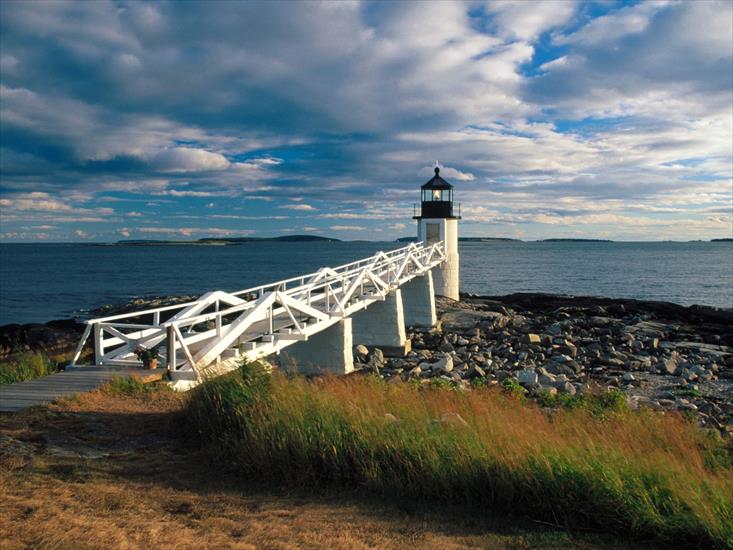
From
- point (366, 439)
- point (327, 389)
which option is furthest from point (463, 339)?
point (366, 439)

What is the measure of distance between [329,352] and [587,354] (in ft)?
34.0

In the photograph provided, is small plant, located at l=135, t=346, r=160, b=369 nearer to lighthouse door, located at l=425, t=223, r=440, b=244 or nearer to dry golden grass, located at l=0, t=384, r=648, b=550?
dry golden grass, located at l=0, t=384, r=648, b=550

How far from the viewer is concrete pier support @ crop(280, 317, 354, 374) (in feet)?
50.1

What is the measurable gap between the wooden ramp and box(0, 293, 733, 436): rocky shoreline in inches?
261

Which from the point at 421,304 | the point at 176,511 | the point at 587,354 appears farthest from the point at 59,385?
the point at 421,304

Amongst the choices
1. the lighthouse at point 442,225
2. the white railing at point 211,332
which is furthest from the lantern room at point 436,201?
the white railing at point 211,332

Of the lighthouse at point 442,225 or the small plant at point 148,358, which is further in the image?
the lighthouse at point 442,225

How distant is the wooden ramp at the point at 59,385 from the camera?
7.29m

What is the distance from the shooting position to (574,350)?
68.1 feet

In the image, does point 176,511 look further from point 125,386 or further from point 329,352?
point 329,352

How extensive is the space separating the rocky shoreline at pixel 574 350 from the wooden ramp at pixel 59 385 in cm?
662

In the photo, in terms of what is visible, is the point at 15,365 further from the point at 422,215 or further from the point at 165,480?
the point at 422,215

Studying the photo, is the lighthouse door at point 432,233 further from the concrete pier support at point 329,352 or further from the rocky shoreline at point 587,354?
the concrete pier support at point 329,352

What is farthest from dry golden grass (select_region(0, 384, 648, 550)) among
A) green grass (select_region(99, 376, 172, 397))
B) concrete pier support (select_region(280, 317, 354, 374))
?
concrete pier support (select_region(280, 317, 354, 374))
